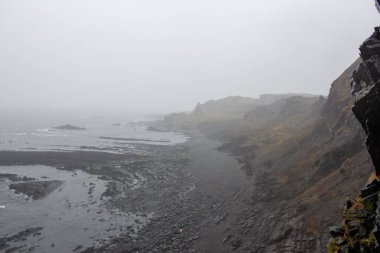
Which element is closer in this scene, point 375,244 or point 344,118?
point 375,244

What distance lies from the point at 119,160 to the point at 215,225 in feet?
166

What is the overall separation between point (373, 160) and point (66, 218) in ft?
137

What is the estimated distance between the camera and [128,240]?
3766cm

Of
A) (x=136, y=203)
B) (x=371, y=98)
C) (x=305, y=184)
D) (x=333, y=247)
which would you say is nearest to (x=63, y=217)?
(x=136, y=203)

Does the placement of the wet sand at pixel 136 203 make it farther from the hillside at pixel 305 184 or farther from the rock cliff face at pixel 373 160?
the rock cliff face at pixel 373 160

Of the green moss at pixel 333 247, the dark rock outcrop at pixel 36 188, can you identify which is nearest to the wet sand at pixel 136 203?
the dark rock outcrop at pixel 36 188

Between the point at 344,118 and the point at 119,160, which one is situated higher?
the point at 344,118

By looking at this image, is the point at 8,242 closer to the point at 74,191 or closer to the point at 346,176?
the point at 74,191

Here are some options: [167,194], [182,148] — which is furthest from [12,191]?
[182,148]

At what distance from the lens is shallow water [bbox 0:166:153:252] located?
3856 centimetres

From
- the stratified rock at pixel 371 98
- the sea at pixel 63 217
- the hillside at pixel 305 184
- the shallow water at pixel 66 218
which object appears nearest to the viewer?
the stratified rock at pixel 371 98

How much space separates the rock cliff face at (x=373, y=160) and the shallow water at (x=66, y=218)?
1120 inches

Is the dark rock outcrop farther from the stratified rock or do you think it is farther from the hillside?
the stratified rock

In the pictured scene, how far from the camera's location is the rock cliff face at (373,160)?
58.8 ft
